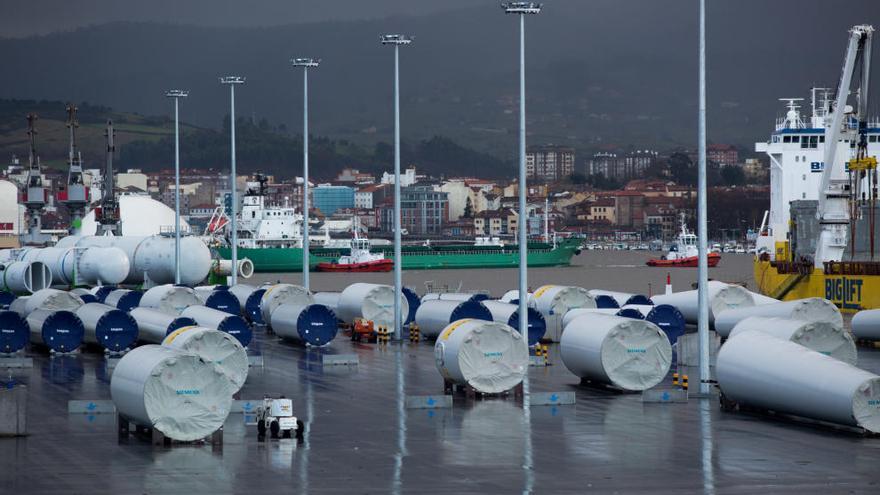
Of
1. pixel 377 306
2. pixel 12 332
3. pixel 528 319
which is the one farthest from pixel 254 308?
pixel 528 319

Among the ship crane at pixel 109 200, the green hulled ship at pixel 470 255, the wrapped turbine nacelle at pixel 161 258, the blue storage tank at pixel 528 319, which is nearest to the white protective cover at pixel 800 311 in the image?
the blue storage tank at pixel 528 319

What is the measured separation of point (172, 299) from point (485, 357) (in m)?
24.9

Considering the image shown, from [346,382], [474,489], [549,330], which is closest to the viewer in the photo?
[474,489]

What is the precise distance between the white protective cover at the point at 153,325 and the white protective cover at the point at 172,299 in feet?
24.5

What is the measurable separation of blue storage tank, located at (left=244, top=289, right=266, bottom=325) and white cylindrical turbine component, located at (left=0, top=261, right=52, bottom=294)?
23401mm

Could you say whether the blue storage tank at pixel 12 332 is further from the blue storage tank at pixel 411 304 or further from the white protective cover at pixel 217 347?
the blue storage tank at pixel 411 304

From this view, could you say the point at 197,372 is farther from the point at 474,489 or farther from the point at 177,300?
the point at 177,300

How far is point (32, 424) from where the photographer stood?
27875 millimetres

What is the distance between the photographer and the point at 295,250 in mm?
142250

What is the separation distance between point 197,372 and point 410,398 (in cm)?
619

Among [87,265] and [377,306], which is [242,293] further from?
[87,265]

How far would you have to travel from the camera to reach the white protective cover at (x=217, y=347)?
1261 inches

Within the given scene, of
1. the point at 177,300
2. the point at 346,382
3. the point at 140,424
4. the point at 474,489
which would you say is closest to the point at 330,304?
the point at 177,300

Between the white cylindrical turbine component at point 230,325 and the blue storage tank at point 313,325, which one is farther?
the blue storage tank at point 313,325
